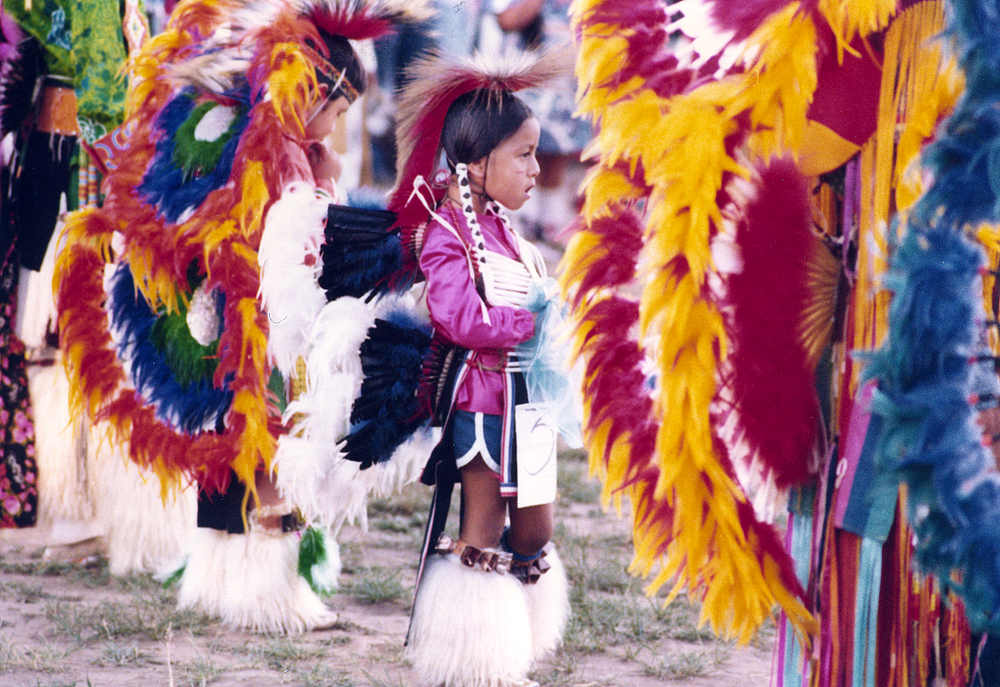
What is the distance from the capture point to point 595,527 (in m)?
4.36

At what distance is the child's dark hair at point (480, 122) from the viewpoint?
2.54 m

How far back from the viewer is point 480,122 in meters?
2.54

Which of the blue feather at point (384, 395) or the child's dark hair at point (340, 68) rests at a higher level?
the child's dark hair at point (340, 68)

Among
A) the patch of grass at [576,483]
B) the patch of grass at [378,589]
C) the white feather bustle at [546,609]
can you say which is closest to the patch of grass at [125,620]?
the patch of grass at [378,589]

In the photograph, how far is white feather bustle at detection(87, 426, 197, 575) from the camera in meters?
3.55

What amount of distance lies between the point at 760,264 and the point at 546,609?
Answer: 140cm

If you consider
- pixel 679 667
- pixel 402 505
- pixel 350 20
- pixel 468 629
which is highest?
pixel 350 20

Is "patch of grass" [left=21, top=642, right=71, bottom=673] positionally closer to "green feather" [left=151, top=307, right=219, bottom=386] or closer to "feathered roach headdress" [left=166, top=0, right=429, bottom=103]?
"green feather" [left=151, top=307, right=219, bottom=386]

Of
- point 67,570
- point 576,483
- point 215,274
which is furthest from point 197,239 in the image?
point 576,483

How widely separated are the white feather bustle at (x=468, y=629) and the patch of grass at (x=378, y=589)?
36.8 inches

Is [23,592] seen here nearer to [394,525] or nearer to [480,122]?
[394,525]

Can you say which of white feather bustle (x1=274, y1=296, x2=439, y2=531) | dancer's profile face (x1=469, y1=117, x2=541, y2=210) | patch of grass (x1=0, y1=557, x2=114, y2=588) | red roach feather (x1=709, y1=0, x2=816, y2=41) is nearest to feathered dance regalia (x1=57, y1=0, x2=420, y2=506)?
white feather bustle (x1=274, y1=296, x2=439, y2=531)

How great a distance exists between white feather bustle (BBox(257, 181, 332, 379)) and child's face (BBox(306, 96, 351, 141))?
47cm

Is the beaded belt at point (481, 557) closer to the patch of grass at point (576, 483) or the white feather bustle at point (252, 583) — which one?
the white feather bustle at point (252, 583)
